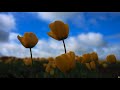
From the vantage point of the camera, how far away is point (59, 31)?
1.35 m

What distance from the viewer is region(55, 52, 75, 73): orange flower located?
4.02 ft

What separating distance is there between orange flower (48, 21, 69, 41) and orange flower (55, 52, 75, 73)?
0.40ft

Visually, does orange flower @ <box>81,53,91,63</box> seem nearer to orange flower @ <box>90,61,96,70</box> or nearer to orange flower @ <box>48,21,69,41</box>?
orange flower @ <box>90,61,96,70</box>

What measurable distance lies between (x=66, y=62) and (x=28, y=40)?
0.23 meters

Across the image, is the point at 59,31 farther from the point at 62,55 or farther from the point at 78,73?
the point at 78,73

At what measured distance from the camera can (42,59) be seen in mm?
1872

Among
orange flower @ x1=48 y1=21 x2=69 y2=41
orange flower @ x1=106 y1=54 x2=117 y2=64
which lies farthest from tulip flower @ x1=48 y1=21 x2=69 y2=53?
orange flower @ x1=106 y1=54 x2=117 y2=64

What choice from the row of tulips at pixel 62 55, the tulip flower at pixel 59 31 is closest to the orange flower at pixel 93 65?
the row of tulips at pixel 62 55

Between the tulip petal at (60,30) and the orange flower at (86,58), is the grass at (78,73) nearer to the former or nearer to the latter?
the orange flower at (86,58)

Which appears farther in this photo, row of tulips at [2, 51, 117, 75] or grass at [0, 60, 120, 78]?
grass at [0, 60, 120, 78]

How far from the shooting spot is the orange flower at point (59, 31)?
134 cm

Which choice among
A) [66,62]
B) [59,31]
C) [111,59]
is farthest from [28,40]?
[111,59]
